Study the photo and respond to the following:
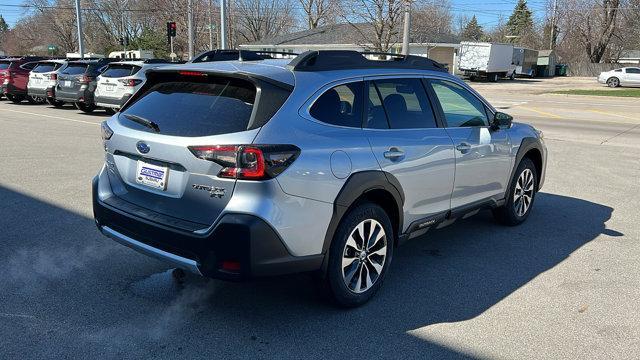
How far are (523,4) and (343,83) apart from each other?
397 feet

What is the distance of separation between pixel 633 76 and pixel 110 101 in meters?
41.2

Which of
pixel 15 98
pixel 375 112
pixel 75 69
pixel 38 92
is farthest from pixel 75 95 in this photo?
pixel 375 112

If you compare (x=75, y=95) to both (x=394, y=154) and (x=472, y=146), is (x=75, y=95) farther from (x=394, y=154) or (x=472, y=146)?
(x=394, y=154)

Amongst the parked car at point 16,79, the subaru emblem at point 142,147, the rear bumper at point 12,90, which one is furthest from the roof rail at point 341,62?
the rear bumper at point 12,90

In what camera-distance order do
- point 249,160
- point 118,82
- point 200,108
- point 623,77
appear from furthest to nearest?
point 623,77, point 118,82, point 200,108, point 249,160

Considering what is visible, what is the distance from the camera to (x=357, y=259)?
12.6 ft

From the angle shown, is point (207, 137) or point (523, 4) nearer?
point (207, 137)

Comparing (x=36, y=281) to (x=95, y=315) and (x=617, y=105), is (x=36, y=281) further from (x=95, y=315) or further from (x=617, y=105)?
(x=617, y=105)

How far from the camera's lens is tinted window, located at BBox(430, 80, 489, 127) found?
4758 mm

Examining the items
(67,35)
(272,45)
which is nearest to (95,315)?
(272,45)

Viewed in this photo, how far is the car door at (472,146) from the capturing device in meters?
4.69

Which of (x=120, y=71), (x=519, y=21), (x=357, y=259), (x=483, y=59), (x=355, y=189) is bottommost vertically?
(x=357, y=259)

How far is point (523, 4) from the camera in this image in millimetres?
112000

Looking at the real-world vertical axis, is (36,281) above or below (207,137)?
below
